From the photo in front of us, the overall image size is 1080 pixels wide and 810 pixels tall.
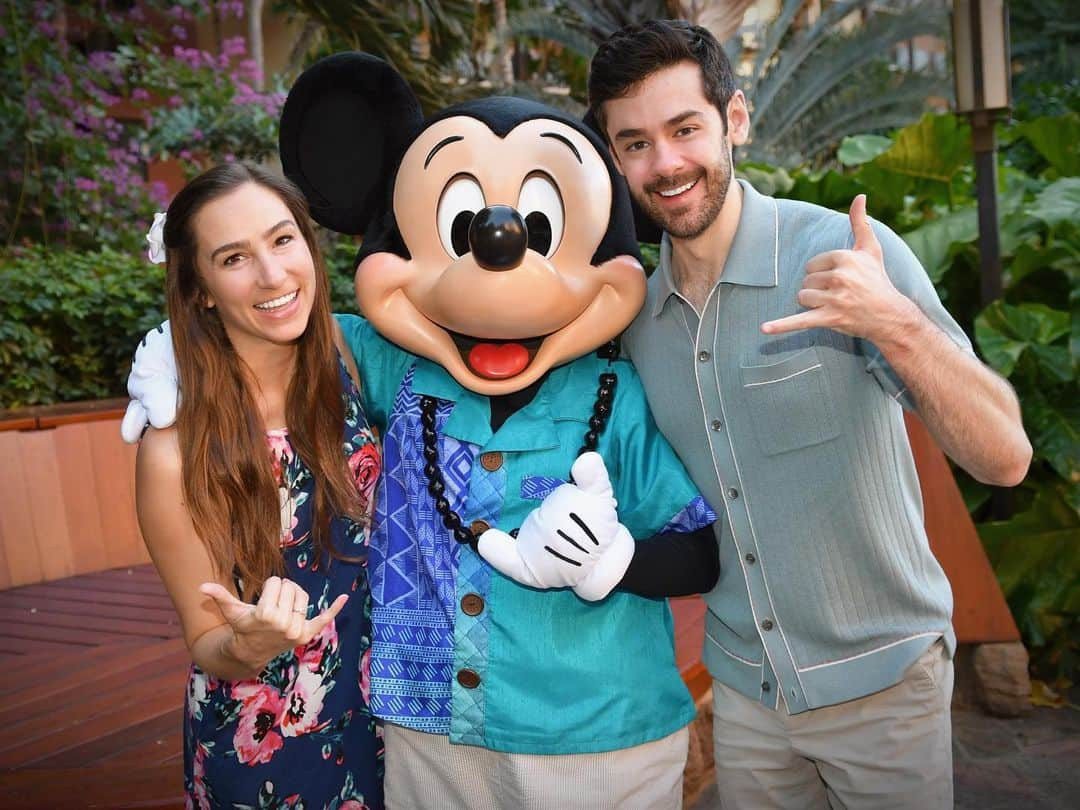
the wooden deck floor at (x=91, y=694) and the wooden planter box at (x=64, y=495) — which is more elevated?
the wooden planter box at (x=64, y=495)

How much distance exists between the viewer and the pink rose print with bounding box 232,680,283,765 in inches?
81.4

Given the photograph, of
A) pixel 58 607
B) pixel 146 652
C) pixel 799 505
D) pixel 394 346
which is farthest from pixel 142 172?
pixel 799 505

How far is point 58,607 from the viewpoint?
14.9 feet

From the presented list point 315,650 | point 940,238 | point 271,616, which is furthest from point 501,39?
point 271,616

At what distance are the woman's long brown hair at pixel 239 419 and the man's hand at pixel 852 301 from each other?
892 millimetres

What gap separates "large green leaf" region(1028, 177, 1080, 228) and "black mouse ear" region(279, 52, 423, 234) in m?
3.10

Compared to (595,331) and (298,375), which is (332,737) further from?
(595,331)

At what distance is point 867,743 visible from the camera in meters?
2.06

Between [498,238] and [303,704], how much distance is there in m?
0.98

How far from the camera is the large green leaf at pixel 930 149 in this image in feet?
16.8

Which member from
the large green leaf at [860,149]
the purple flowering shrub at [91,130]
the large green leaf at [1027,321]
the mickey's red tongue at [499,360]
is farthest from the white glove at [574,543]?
the purple flowering shrub at [91,130]

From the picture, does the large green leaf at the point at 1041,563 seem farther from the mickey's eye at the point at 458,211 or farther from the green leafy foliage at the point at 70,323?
the green leafy foliage at the point at 70,323

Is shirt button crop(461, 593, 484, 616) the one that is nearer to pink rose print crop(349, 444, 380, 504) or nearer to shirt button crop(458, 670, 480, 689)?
shirt button crop(458, 670, 480, 689)

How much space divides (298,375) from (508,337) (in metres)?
0.45
